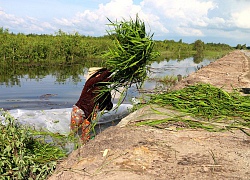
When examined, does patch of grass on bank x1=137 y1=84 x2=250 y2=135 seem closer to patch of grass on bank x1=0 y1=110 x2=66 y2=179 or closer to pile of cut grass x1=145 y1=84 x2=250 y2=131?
pile of cut grass x1=145 y1=84 x2=250 y2=131

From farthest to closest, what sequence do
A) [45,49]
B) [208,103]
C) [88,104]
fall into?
[45,49] < [88,104] < [208,103]

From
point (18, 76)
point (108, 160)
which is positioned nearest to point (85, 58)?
point (18, 76)

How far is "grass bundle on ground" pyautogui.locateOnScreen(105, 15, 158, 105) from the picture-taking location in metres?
2.97

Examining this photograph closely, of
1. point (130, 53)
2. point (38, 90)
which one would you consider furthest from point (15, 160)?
point (38, 90)

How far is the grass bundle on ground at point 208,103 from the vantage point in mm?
3363

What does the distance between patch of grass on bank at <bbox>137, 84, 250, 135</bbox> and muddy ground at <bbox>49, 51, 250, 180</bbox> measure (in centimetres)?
15

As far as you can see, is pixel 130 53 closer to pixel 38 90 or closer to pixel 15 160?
pixel 15 160

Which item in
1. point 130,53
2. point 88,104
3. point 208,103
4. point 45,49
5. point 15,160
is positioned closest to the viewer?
point 15,160

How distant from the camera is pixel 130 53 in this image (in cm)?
301

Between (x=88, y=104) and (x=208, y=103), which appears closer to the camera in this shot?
(x=208, y=103)

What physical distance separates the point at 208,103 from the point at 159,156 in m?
1.44

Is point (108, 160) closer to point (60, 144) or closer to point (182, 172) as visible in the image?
Result: point (182, 172)

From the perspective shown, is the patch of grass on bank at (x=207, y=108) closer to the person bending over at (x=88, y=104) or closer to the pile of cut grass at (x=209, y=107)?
the pile of cut grass at (x=209, y=107)

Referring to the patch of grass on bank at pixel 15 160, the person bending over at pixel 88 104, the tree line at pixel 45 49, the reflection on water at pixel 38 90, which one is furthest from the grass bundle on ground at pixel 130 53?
the tree line at pixel 45 49
